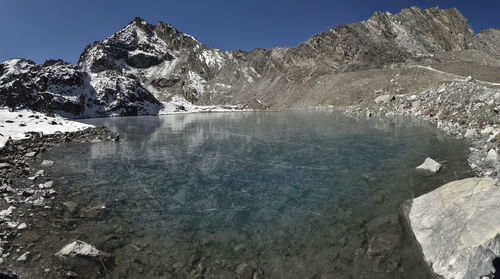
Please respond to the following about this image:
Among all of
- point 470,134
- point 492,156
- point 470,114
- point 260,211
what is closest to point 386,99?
point 470,114

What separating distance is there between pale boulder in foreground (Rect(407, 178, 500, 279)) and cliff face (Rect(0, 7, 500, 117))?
66707 mm

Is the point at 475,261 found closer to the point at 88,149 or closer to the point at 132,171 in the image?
the point at 132,171

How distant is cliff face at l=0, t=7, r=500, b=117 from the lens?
303 ft

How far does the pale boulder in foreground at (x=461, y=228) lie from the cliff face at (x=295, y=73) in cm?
6671

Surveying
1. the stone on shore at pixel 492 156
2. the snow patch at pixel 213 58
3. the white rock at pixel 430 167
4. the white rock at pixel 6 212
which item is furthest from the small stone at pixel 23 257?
the snow patch at pixel 213 58

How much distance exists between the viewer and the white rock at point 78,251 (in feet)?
19.3

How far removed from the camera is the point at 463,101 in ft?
76.3

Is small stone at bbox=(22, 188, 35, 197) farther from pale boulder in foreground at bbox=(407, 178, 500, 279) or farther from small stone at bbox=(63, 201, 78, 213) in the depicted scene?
pale boulder in foreground at bbox=(407, 178, 500, 279)

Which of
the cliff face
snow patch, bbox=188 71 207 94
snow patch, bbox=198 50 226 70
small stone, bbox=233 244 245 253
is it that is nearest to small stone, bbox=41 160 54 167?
small stone, bbox=233 244 245 253

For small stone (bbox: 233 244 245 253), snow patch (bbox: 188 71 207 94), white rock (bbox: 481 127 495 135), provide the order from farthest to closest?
snow patch (bbox: 188 71 207 94) → white rock (bbox: 481 127 495 135) → small stone (bbox: 233 244 245 253)

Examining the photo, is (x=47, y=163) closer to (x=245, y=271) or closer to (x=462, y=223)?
(x=245, y=271)

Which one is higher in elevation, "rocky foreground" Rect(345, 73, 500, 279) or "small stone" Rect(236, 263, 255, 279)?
"rocky foreground" Rect(345, 73, 500, 279)

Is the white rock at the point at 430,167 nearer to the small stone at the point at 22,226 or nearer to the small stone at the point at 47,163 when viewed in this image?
the small stone at the point at 22,226

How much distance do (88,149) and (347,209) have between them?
21926 mm
